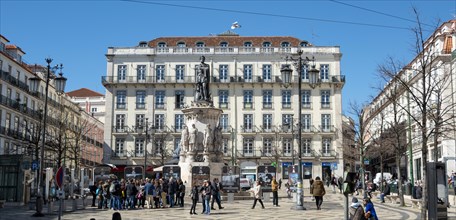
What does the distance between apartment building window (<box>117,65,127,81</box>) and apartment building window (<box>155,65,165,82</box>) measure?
3.89 meters

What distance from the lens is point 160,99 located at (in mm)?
65625

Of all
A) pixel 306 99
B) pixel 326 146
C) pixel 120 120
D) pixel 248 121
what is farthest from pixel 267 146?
pixel 120 120

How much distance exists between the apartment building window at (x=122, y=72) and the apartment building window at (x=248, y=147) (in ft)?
56.0

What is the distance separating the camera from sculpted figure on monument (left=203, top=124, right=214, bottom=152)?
94.2 feet

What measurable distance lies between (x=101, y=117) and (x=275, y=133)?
1432 inches

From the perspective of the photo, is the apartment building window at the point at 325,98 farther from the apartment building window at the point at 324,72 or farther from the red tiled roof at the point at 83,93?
the red tiled roof at the point at 83,93

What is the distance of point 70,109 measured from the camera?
64938mm

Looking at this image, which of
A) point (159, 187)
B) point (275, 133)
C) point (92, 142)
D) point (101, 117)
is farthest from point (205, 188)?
point (101, 117)

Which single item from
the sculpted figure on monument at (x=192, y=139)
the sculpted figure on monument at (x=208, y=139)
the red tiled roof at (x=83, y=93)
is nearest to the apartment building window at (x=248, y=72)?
the red tiled roof at (x=83, y=93)

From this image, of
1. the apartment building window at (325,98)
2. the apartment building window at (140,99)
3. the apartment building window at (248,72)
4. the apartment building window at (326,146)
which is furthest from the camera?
the apartment building window at (140,99)

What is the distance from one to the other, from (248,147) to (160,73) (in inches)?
565

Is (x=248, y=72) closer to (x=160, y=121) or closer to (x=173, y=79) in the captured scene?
(x=173, y=79)

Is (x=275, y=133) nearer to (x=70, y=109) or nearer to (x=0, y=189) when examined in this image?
(x=70, y=109)

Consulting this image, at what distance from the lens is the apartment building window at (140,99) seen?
6544cm
